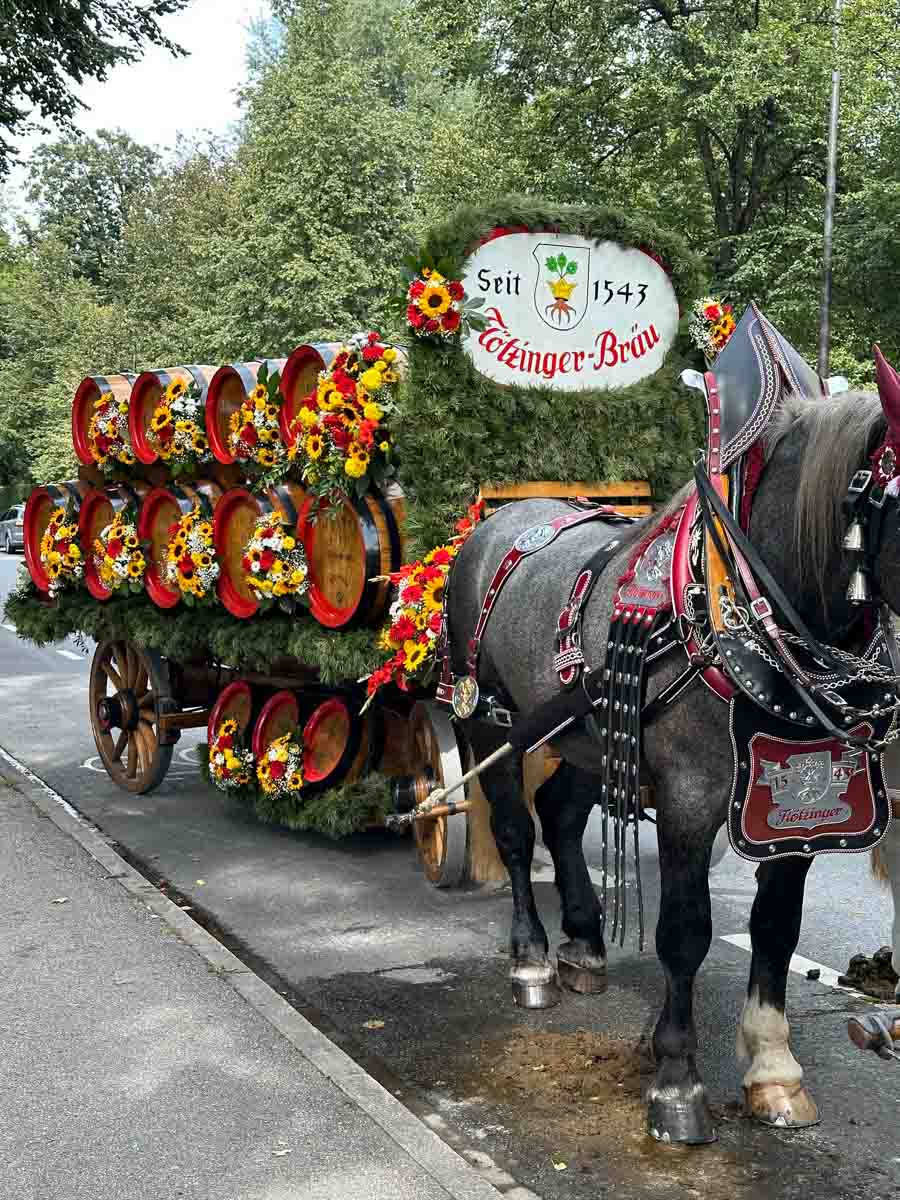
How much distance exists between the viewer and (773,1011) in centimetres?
379

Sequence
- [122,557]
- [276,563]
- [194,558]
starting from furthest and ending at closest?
1. [122,557]
2. [194,558]
3. [276,563]

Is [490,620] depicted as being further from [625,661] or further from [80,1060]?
[80,1060]

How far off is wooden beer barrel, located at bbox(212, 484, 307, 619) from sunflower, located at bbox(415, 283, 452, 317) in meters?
1.49

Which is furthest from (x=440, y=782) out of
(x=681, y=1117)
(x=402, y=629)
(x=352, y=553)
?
(x=681, y=1117)

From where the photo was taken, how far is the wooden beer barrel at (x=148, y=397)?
23.0 ft

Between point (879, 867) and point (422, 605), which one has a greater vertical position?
point (422, 605)

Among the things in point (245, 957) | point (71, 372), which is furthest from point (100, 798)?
point (71, 372)

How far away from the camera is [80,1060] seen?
4.11 meters

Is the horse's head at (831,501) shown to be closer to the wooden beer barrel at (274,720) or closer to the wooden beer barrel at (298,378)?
the wooden beer barrel at (298,378)

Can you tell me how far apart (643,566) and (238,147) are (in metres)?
39.1

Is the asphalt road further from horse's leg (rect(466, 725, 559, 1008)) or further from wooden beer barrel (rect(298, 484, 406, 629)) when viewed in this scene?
wooden beer barrel (rect(298, 484, 406, 629))

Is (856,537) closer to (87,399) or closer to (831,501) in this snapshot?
(831,501)

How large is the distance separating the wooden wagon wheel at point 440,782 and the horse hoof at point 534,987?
1.04m

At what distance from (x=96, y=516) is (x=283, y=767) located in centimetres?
241
